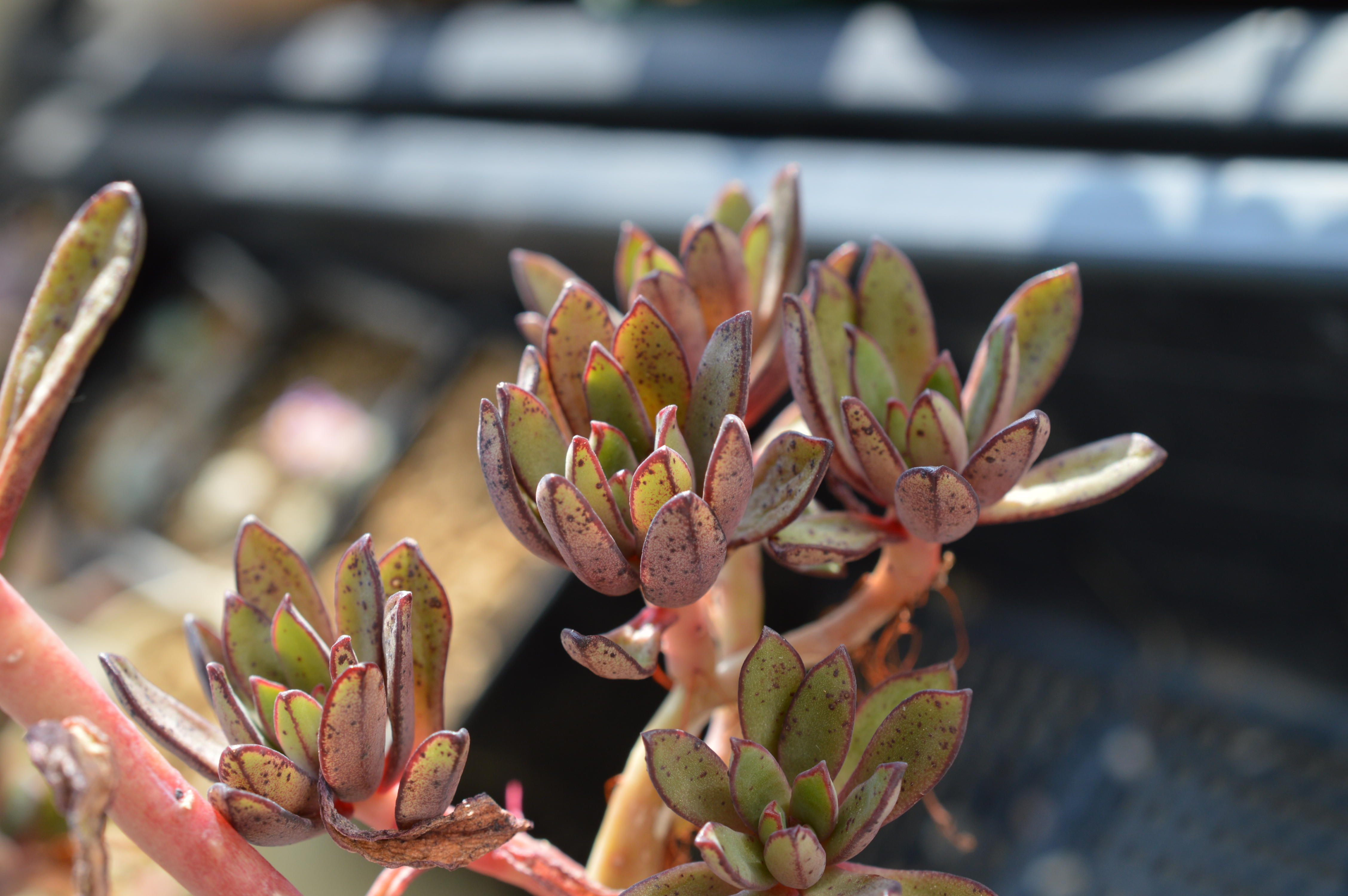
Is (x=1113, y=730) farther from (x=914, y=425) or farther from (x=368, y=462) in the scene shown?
(x=368, y=462)

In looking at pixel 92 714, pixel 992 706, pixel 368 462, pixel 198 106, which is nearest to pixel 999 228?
pixel 992 706

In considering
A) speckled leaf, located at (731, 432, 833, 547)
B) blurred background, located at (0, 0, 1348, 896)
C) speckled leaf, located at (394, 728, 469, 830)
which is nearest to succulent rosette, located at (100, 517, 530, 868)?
speckled leaf, located at (394, 728, 469, 830)

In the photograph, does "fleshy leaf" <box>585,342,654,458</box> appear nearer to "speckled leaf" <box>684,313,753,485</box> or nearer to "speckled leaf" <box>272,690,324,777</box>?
"speckled leaf" <box>684,313,753,485</box>

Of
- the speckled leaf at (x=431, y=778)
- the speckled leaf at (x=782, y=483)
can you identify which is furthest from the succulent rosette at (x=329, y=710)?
the speckled leaf at (x=782, y=483)

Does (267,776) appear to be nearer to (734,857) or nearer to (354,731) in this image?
(354,731)

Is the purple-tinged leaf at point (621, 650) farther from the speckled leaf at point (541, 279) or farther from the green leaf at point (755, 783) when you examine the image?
the speckled leaf at point (541, 279)
